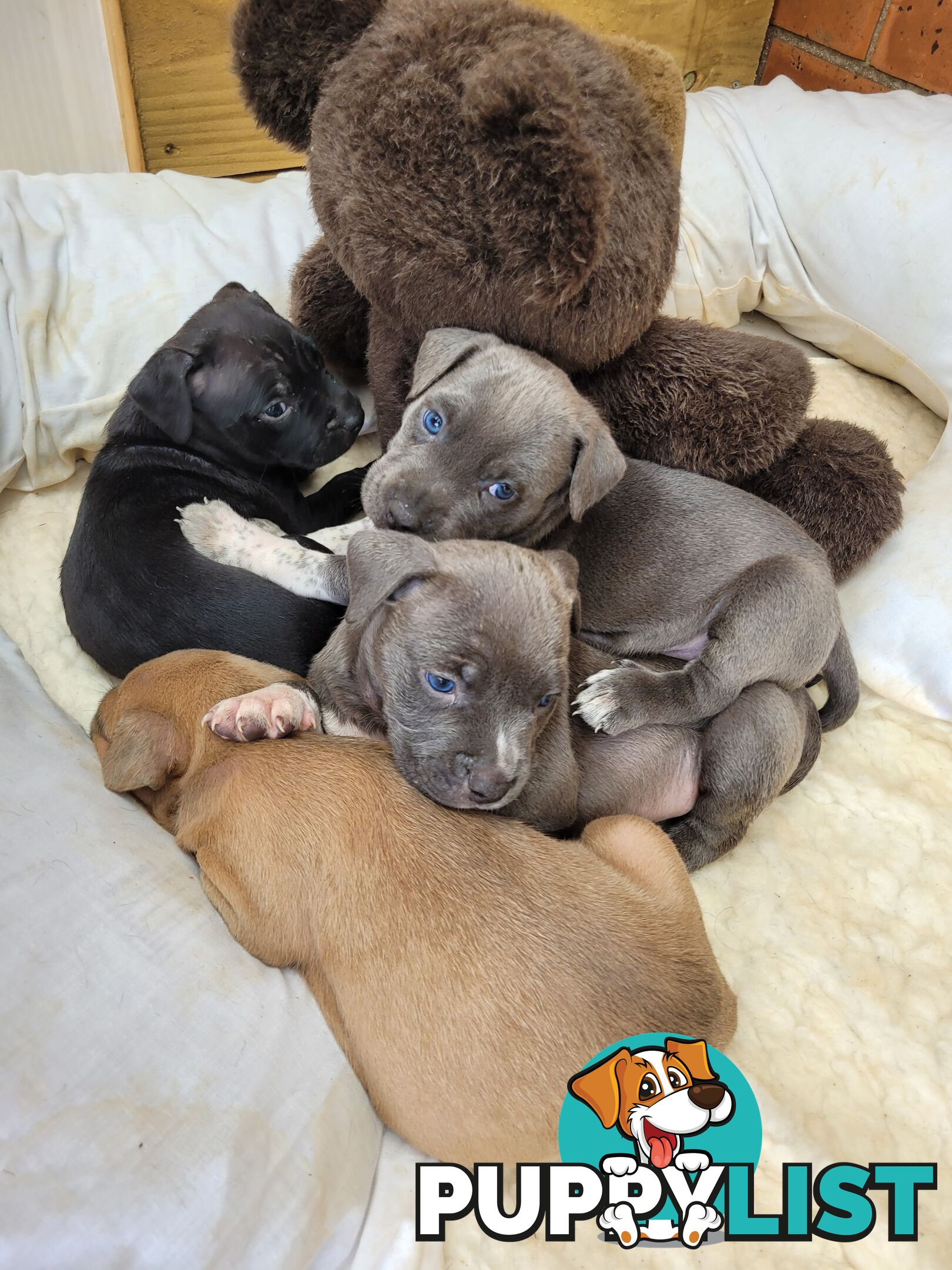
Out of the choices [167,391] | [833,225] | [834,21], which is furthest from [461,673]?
[834,21]

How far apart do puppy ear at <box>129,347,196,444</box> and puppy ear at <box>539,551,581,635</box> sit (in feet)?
4.31

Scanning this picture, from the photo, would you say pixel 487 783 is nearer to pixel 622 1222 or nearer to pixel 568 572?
pixel 568 572

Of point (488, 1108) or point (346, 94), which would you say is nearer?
point (488, 1108)

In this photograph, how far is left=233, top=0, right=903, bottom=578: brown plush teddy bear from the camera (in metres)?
2.35

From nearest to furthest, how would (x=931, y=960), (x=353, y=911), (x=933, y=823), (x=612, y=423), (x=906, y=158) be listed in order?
(x=353, y=911), (x=931, y=960), (x=933, y=823), (x=612, y=423), (x=906, y=158)

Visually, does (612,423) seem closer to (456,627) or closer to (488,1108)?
(456,627)

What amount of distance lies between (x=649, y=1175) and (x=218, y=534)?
2.06 m

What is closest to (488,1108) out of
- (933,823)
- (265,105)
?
(933,823)

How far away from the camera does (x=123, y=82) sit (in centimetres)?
445

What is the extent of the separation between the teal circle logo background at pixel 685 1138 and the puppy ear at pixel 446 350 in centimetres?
185

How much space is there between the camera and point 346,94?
8.44 feet

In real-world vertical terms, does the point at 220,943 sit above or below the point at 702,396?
below

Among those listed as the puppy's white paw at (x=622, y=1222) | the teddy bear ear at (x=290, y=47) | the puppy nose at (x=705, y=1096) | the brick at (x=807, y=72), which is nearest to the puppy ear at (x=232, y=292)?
the teddy bear ear at (x=290, y=47)

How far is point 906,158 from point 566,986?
383cm
